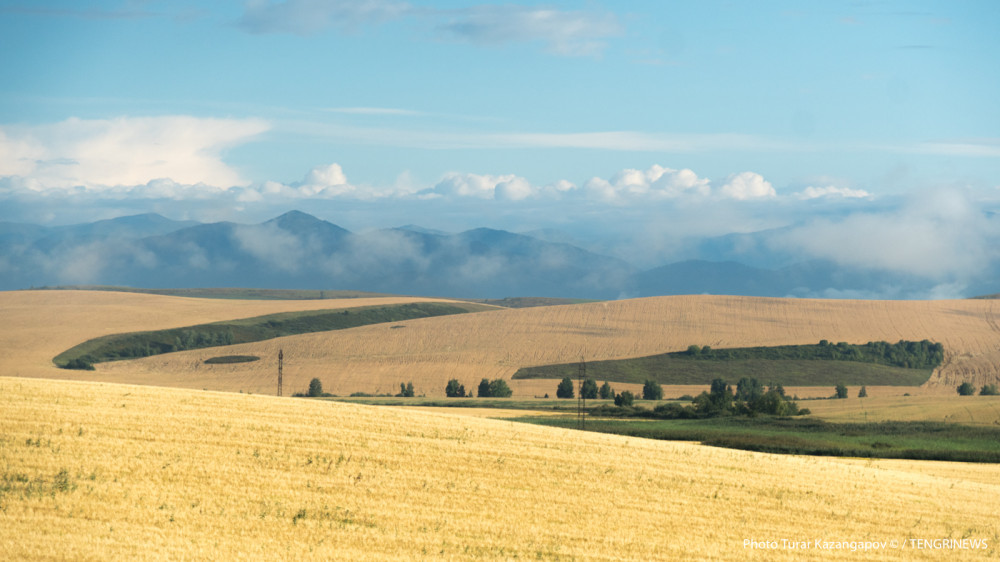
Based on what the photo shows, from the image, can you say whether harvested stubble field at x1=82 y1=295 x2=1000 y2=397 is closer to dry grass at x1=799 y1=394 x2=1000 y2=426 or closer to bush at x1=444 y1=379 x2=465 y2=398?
bush at x1=444 y1=379 x2=465 y2=398

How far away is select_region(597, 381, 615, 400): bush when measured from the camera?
4023 inches

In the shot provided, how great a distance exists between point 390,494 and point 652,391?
80030mm

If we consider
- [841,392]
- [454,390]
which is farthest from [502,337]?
[841,392]

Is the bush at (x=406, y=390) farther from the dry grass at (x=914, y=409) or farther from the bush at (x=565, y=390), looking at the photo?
the dry grass at (x=914, y=409)

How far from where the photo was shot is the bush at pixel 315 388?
99.8 m

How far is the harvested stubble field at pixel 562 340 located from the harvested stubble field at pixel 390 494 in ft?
240

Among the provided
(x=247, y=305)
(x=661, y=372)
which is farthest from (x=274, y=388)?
(x=247, y=305)

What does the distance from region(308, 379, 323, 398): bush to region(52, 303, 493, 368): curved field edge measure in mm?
38016

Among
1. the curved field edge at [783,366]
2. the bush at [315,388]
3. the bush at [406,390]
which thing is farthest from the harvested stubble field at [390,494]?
the curved field edge at [783,366]

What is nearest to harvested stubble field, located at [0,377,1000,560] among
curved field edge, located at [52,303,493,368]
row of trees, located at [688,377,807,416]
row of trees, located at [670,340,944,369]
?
row of trees, located at [688,377,807,416]

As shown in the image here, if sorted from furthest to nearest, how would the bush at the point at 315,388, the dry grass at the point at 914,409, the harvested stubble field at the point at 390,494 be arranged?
the bush at the point at 315,388 < the dry grass at the point at 914,409 < the harvested stubble field at the point at 390,494

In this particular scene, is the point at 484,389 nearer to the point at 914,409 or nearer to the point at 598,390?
the point at 598,390

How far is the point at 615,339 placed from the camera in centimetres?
13450

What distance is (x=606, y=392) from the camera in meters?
103
